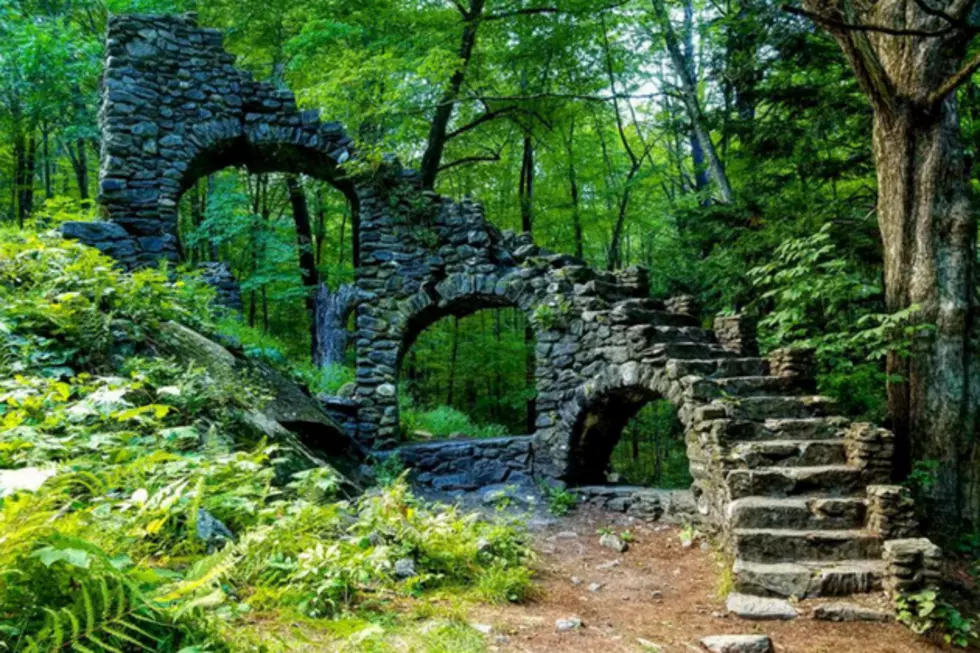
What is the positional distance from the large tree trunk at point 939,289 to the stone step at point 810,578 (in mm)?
1739

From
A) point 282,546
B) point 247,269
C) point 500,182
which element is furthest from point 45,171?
point 282,546

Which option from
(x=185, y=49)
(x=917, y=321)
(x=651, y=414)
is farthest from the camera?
(x=651, y=414)

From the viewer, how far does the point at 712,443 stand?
20.0 ft

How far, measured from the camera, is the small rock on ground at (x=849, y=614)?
13.9ft

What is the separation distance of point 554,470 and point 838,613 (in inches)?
202

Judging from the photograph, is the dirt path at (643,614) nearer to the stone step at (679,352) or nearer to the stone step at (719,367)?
the stone step at (719,367)

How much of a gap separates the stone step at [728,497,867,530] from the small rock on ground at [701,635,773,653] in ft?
5.33

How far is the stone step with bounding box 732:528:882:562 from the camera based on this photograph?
4867 mm

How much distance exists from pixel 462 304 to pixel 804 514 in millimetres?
6592

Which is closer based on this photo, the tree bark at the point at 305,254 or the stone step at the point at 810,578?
the stone step at the point at 810,578

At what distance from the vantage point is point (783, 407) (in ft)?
20.8

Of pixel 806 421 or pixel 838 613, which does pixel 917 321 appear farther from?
pixel 838 613

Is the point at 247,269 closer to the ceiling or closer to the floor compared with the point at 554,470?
closer to the ceiling

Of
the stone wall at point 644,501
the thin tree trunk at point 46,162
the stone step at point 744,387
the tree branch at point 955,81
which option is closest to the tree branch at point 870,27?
the tree branch at point 955,81
